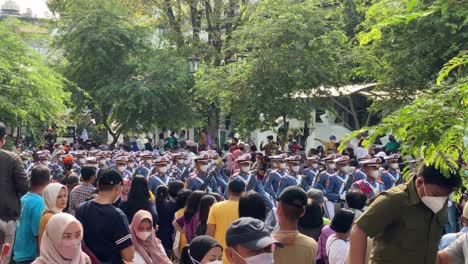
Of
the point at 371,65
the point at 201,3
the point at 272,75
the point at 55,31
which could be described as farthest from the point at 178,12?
the point at 371,65

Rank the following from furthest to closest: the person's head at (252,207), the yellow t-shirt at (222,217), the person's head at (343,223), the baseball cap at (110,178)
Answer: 1. the yellow t-shirt at (222,217)
2. the person's head at (252,207)
3. the baseball cap at (110,178)
4. the person's head at (343,223)

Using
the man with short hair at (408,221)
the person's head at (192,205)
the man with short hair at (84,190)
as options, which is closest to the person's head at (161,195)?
the man with short hair at (84,190)

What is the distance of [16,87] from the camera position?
19.2m

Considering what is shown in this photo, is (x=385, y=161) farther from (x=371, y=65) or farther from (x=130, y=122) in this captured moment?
(x=130, y=122)

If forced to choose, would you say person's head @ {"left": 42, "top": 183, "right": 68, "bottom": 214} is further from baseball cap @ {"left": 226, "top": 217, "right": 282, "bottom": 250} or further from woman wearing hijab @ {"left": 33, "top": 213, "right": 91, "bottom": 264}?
baseball cap @ {"left": 226, "top": 217, "right": 282, "bottom": 250}

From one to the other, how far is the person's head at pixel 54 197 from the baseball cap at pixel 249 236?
3.08 m

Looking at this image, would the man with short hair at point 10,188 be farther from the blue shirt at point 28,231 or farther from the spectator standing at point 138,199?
the spectator standing at point 138,199

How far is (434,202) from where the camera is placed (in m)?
5.14

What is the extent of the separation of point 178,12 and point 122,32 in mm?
5129

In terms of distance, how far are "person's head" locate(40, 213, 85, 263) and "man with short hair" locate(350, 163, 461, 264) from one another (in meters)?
1.99

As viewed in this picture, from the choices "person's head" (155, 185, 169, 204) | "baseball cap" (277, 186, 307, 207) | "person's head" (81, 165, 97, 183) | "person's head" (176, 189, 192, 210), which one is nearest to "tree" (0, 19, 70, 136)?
"person's head" (81, 165, 97, 183)

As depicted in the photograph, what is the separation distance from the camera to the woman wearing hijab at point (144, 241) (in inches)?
283

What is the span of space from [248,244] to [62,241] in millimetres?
1598

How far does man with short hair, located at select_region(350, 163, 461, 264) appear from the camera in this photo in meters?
5.11
